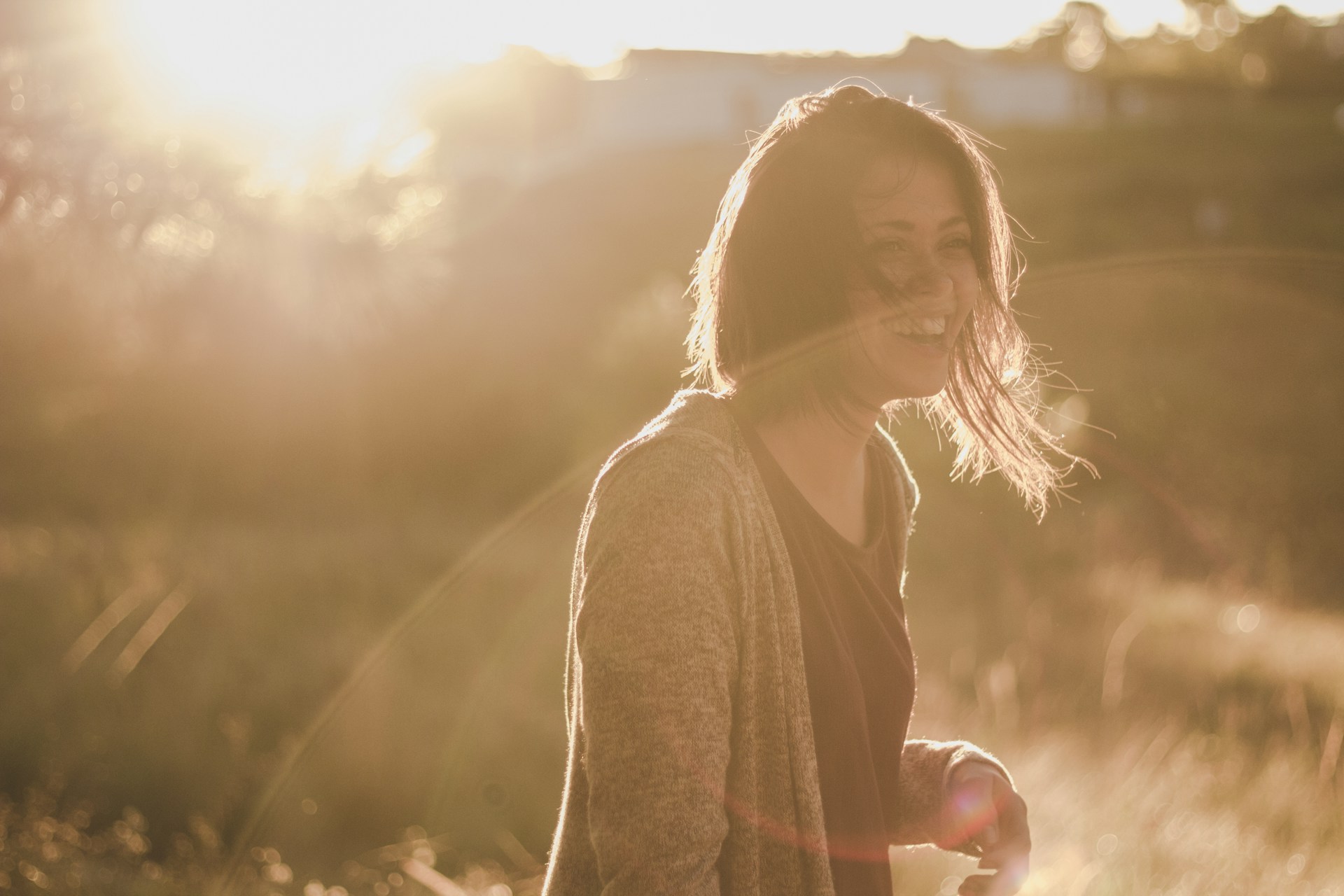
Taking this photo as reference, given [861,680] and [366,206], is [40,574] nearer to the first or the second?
[366,206]

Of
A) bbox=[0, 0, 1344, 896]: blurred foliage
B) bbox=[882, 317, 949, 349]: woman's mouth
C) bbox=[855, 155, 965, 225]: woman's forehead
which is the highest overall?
bbox=[855, 155, 965, 225]: woman's forehead

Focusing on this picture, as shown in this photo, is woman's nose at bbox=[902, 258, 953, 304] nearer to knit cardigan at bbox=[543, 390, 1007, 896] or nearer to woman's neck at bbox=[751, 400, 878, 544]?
woman's neck at bbox=[751, 400, 878, 544]

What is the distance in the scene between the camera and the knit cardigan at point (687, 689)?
54.1 inches

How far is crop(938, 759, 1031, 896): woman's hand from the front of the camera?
5.69 feet

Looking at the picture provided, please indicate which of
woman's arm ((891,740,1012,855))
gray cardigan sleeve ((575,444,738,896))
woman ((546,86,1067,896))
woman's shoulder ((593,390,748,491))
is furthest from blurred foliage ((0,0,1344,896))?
gray cardigan sleeve ((575,444,738,896))

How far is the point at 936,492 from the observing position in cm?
950

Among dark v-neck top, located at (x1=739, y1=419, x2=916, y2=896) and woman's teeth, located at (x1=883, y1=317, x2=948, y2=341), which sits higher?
woman's teeth, located at (x1=883, y1=317, x2=948, y2=341)

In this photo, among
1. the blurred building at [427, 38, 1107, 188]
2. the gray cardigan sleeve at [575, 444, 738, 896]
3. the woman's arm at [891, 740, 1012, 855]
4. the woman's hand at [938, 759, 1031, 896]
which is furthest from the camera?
the blurred building at [427, 38, 1107, 188]

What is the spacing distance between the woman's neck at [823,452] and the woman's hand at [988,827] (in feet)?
1.45

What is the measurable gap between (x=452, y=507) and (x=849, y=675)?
1198cm

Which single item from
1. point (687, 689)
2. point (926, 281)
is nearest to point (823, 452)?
point (926, 281)

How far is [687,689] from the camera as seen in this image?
139 centimetres

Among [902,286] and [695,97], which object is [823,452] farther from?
[695,97]

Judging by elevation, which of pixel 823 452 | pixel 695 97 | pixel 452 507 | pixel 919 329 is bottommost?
pixel 452 507
